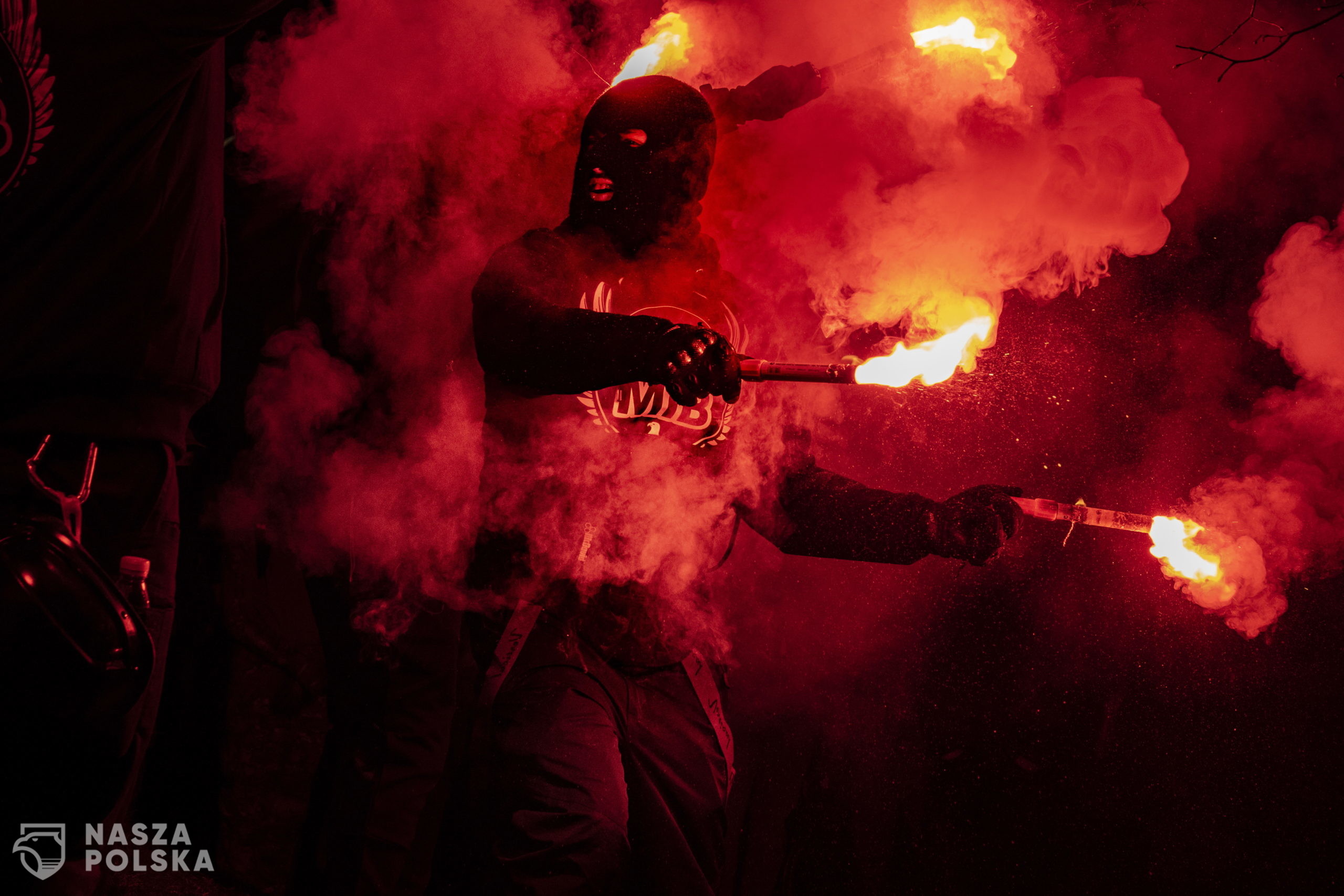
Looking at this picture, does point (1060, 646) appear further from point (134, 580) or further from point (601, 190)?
point (134, 580)

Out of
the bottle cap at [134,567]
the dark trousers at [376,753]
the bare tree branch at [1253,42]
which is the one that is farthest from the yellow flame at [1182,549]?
the bottle cap at [134,567]

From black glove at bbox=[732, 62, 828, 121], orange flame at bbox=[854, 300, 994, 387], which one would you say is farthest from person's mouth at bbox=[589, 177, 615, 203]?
orange flame at bbox=[854, 300, 994, 387]

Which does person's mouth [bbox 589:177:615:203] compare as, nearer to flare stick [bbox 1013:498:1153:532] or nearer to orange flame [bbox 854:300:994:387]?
orange flame [bbox 854:300:994:387]

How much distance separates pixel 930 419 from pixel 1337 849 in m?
2.19

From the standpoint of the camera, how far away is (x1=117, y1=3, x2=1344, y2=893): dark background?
3410 millimetres

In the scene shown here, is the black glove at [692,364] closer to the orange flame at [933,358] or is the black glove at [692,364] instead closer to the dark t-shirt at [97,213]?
Answer: the orange flame at [933,358]

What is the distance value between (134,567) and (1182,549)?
300 cm

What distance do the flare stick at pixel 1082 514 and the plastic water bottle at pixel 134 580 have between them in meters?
2.29

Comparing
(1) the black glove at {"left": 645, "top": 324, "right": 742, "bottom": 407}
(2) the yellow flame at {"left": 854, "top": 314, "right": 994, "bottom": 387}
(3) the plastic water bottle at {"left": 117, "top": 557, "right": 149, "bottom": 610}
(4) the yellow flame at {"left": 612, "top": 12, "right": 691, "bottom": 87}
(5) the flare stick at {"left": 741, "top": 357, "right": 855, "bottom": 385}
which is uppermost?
(4) the yellow flame at {"left": 612, "top": 12, "right": 691, "bottom": 87}

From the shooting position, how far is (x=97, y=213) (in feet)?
6.26

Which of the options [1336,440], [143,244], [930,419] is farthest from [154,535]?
[1336,440]

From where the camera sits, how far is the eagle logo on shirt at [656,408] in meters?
2.75

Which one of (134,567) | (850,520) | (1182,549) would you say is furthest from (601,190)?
(1182,549)

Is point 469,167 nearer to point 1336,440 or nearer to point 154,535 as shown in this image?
point 154,535
